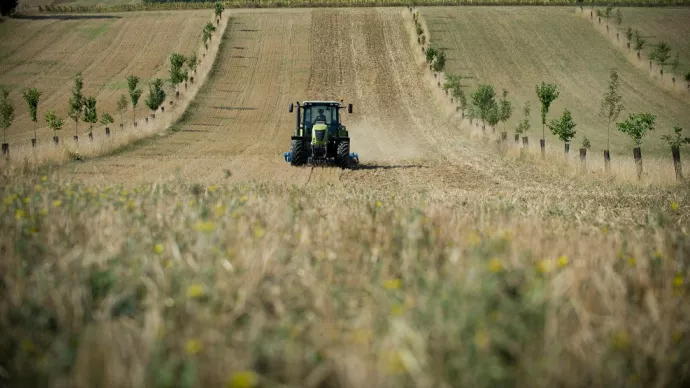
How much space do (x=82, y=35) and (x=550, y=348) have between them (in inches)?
3091

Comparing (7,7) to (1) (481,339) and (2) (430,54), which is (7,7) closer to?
(2) (430,54)

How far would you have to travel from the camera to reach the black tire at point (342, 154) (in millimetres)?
22500

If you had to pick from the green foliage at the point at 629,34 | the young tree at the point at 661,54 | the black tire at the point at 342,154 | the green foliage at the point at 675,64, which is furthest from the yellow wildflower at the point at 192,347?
the green foliage at the point at 629,34

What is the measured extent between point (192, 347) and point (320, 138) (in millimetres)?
19944

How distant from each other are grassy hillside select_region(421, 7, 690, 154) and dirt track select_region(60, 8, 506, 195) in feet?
19.8

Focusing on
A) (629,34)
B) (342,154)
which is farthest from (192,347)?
(629,34)

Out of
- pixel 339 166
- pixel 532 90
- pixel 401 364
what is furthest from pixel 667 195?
pixel 532 90

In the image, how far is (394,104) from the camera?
1853 inches

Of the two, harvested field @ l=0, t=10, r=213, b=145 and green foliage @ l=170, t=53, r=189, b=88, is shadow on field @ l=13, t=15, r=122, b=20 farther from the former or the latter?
green foliage @ l=170, t=53, r=189, b=88

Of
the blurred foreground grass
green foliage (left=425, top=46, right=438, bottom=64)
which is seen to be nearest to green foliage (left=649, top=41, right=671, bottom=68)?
green foliage (left=425, top=46, right=438, bottom=64)

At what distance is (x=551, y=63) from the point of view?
63.2 m

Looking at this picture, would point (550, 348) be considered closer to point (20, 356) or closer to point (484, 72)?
point (20, 356)

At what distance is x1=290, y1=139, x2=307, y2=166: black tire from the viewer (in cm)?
2291

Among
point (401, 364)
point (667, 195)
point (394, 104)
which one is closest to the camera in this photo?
point (401, 364)
